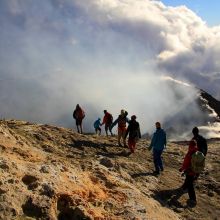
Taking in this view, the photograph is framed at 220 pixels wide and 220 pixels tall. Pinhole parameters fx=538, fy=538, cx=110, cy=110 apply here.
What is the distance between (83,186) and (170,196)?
5.10 m

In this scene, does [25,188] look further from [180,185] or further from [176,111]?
[176,111]

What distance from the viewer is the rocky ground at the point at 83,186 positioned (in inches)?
520

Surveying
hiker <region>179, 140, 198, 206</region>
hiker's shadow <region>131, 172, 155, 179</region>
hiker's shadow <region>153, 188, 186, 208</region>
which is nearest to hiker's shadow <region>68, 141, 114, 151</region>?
hiker's shadow <region>131, 172, 155, 179</region>

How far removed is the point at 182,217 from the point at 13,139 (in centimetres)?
600

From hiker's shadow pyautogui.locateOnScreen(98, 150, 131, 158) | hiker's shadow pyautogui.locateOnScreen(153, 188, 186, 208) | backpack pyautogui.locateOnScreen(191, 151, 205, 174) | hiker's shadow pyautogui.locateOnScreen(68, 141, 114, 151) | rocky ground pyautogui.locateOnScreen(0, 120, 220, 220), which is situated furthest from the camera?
hiker's shadow pyautogui.locateOnScreen(68, 141, 114, 151)

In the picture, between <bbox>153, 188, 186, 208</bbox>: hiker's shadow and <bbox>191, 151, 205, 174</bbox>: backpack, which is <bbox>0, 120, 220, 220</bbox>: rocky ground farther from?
<bbox>191, 151, 205, 174</bbox>: backpack

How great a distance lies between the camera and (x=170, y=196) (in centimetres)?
1912

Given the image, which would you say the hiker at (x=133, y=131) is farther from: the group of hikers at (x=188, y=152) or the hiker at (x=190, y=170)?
the hiker at (x=190, y=170)

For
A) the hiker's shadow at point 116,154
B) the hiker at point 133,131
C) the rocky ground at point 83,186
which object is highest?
the hiker at point 133,131

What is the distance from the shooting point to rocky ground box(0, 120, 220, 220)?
1320 cm

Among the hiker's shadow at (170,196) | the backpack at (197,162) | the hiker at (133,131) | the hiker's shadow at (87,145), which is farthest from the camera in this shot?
the hiker at (133,131)

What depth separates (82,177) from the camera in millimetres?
15781

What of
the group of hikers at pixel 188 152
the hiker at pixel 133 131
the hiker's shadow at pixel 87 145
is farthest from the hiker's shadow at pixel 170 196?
the hiker's shadow at pixel 87 145

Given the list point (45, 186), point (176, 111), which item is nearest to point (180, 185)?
point (45, 186)
